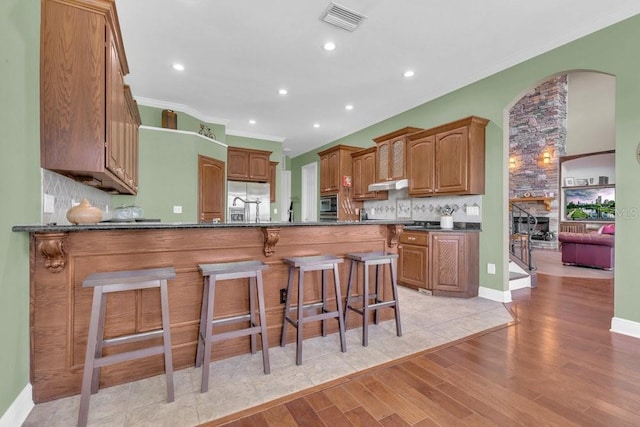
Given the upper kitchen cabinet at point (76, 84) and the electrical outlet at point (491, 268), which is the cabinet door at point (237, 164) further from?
the electrical outlet at point (491, 268)

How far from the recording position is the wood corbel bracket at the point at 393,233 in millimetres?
2951

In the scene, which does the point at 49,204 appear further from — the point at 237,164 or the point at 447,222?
the point at 237,164

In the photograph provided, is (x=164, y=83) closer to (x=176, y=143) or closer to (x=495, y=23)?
(x=176, y=143)

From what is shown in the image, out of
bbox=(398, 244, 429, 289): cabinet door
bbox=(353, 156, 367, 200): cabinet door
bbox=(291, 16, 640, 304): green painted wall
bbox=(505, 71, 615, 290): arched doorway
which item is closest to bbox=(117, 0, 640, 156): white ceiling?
bbox=(291, 16, 640, 304): green painted wall

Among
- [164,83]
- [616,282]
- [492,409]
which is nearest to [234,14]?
[164,83]

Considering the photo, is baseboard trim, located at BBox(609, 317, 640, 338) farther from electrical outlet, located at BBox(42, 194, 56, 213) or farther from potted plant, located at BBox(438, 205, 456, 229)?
electrical outlet, located at BBox(42, 194, 56, 213)

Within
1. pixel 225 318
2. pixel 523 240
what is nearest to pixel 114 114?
pixel 225 318

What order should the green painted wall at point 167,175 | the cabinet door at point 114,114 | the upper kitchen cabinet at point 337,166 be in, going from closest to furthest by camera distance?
the cabinet door at point 114,114 < the green painted wall at point 167,175 < the upper kitchen cabinet at point 337,166

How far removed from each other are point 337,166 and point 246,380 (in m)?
4.88

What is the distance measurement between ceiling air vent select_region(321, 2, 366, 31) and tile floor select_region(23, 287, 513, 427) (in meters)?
2.95

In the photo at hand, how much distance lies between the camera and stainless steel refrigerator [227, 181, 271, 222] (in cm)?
607

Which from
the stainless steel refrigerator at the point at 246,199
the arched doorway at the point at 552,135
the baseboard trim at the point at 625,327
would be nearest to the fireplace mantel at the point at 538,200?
the arched doorway at the point at 552,135

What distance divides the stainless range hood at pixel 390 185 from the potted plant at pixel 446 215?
→ 0.66m

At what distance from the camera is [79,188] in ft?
8.43
